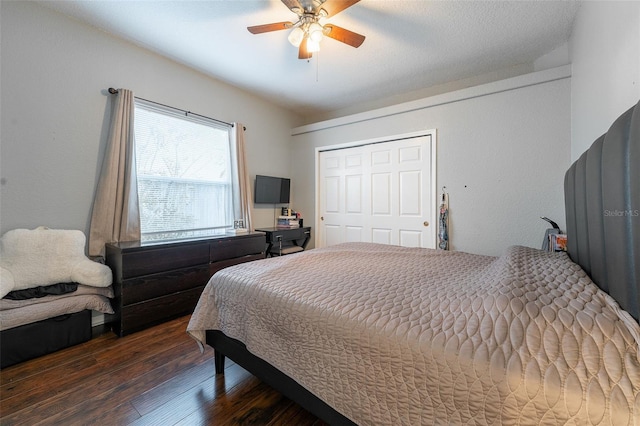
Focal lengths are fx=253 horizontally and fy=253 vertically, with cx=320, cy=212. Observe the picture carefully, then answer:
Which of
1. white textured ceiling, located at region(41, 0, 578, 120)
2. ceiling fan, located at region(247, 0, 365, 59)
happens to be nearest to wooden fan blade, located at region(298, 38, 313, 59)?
ceiling fan, located at region(247, 0, 365, 59)

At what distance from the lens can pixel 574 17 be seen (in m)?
2.15

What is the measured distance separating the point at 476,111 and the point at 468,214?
117 cm

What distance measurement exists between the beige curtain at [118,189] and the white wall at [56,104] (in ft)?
Answer: 0.36

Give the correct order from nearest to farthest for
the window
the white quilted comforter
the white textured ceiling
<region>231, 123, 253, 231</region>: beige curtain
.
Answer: the white quilted comforter < the white textured ceiling < the window < <region>231, 123, 253, 231</region>: beige curtain

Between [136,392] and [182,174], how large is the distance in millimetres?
2213

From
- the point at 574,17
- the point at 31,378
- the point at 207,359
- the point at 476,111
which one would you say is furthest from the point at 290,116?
the point at 31,378

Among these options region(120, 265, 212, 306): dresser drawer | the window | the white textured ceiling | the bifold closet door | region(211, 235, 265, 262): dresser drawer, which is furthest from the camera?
the bifold closet door

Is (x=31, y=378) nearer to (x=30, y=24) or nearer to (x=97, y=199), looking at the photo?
(x=97, y=199)

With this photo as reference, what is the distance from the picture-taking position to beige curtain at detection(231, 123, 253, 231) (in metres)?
3.46

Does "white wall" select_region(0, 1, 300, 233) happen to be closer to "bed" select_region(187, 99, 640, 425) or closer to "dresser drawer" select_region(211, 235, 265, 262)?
Answer: "dresser drawer" select_region(211, 235, 265, 262)

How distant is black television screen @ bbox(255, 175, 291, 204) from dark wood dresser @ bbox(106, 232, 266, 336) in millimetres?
1129

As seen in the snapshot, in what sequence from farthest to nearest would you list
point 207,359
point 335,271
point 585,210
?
point 207,359 → point 335,271 → point 585,210

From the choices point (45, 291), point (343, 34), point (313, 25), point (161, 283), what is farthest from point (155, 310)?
point (343, 34)

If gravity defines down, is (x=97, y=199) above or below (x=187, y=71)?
below
